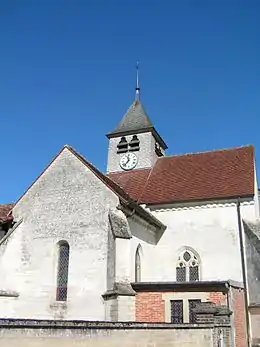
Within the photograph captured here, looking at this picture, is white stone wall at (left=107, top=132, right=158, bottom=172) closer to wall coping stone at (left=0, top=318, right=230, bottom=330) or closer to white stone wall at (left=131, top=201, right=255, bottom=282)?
white stone wall at (left=131, top=201, right=255, bottom=282)

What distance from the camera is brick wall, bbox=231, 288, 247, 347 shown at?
1411 cm

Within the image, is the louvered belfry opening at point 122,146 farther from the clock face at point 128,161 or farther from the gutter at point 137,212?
the gutter at point 137,212

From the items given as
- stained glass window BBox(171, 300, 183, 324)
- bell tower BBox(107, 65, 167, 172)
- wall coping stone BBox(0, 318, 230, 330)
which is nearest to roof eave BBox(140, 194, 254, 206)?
bell tower BBox(107, 65, 167, 172)

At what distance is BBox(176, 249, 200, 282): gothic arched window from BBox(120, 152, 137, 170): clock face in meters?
7.55

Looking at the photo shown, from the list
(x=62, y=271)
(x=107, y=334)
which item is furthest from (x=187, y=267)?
(x=107, y=334)

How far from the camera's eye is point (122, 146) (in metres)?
26.1

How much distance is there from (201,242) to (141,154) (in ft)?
25.8

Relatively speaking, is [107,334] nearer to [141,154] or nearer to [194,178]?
[194,178]

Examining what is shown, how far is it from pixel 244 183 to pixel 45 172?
9.65 meters

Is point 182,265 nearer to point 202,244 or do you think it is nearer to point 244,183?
point 202,244

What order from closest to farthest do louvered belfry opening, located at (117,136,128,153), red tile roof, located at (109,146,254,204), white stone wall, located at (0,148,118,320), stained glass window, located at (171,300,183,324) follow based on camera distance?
stained glass window, located at (171,300,183,324), white stone wall, located at (0,148,118,320), red tile roof, located at (109,146,254,204), louvered belfry opening, located at (117,136,128,153)

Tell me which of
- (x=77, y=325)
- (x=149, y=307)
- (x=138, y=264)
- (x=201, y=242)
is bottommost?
Answer: (x=77, y=325)

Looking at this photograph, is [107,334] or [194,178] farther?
[194,178]

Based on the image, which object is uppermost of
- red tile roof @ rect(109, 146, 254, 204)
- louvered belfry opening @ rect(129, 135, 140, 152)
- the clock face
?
louvered belfry opening @ rect(129, 135, 140, 152)
